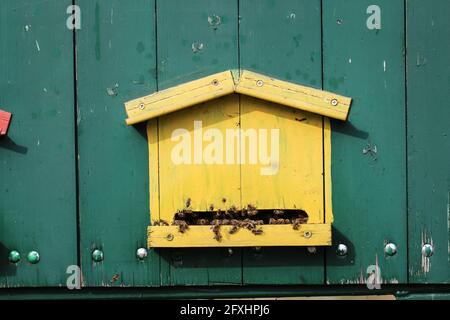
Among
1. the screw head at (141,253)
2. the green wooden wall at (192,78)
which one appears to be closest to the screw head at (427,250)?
the green wooden wall at (192,78)

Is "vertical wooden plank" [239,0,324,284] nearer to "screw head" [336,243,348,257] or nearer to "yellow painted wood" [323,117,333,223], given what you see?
"yellow painted wood" [323,117,333,223]

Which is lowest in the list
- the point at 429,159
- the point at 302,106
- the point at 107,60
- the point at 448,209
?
the point at 448,209

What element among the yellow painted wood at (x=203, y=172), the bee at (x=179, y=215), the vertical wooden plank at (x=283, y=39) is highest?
the vertical wooden plank at (x=283, y=39)

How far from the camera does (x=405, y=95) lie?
220cm

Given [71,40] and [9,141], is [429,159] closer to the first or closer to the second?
[71,40]

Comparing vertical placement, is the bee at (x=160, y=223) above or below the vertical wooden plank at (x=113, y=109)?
below

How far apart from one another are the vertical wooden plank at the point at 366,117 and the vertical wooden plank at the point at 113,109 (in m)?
0.59

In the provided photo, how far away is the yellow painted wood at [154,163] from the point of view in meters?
2.19

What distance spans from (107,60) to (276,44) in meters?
0.54

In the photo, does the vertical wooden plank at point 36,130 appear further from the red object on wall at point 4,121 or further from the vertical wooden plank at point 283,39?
the vertical wooden plank at point 283,39

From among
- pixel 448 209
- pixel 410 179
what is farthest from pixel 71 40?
pixel 448 209

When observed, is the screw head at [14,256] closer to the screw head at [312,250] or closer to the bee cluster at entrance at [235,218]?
the bee cluster at entrance at [235,218]

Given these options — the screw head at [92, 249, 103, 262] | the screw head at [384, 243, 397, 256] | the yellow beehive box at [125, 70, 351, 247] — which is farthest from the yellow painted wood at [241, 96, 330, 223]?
the screw head at [92, 249, 103, 262]

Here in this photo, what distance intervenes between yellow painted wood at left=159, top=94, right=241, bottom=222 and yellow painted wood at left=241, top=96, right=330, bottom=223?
0.11ft
